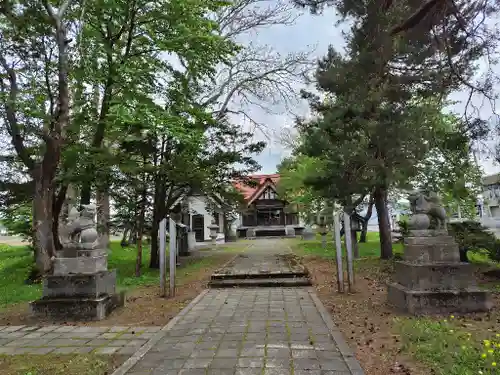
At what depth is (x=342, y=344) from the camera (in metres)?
4.31

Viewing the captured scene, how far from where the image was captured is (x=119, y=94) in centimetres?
934

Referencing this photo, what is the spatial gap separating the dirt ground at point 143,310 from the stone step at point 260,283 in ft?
1.38

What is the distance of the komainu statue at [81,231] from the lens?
6355 millimetres

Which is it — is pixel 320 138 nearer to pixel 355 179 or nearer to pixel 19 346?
pixel 355 179

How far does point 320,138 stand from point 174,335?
799 centimetres

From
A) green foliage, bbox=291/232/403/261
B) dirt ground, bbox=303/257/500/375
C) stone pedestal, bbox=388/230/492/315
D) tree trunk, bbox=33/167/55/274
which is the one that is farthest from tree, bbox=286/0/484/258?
tree trunk, bbox=33/167/55/274

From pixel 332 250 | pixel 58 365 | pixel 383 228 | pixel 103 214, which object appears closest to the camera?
pixel 58 365

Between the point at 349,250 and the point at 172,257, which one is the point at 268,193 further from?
the point at 172,257

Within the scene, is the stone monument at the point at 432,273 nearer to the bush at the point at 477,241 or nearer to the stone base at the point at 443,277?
the stone base at the point at 443,277

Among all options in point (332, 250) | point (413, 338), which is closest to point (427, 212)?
point (413, 338)

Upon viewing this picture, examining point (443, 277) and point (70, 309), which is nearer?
point (443, 277)

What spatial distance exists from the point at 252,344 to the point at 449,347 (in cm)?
227

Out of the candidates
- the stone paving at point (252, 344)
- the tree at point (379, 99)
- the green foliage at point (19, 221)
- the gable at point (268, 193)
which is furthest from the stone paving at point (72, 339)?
the gable at point (268, 193)

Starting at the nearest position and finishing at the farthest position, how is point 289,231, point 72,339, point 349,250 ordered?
point 72,339 < point 349,250 < point 289,231
